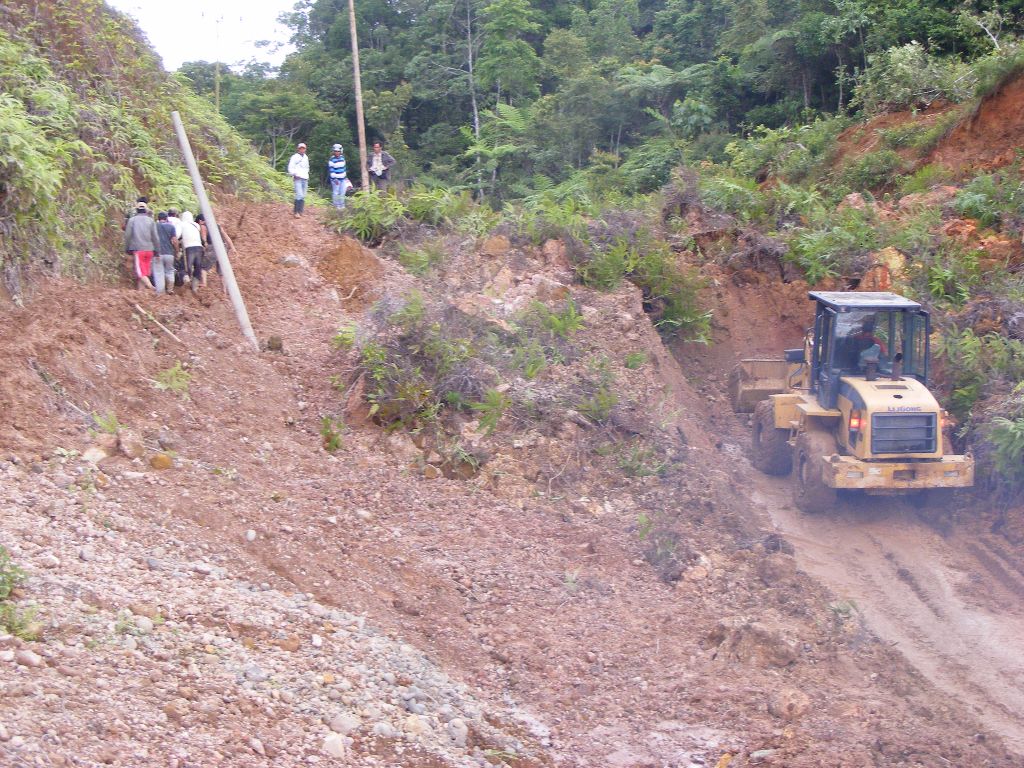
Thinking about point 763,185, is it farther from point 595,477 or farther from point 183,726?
point 183,726

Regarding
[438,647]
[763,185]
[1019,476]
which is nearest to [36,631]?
[438,647]

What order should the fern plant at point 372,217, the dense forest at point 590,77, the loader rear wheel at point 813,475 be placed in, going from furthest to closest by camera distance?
the dense forest at point 590,77 < the fern plant at point 372,217 < the loader rear wheel at point 813,475

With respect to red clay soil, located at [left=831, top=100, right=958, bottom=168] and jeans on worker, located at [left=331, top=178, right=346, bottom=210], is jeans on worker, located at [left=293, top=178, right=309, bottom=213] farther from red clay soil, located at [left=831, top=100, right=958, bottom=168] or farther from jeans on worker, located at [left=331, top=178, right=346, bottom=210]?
red clay soil, located at [left=831, top=100, right=958, bottom=168]

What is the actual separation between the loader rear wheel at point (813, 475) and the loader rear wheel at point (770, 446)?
36.2 inches

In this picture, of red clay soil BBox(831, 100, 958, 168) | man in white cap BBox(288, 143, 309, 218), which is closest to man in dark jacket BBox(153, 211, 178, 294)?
man in white cap BBox(288, 143, 309, 218)

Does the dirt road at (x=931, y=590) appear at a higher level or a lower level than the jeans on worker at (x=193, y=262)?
lower

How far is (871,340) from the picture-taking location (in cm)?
1123

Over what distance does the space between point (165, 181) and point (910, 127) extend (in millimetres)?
14755

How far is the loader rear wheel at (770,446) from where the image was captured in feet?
40.5

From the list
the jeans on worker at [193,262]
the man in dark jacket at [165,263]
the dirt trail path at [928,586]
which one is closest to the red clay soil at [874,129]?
the dirt trail path at [928,586]

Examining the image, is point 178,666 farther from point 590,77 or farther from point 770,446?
point 590,77

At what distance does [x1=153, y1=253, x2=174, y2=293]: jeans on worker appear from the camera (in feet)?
39.2

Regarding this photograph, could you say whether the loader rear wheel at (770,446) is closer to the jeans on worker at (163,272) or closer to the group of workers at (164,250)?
the group of workers at (164,250)

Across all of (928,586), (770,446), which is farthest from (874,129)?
(928,586)
